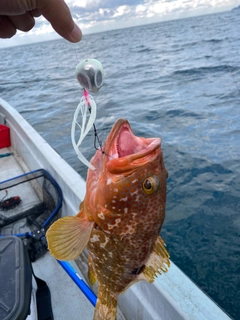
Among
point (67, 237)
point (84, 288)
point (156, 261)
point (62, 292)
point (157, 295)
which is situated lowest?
point (62, 292)

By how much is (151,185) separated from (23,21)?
1186 millimetres

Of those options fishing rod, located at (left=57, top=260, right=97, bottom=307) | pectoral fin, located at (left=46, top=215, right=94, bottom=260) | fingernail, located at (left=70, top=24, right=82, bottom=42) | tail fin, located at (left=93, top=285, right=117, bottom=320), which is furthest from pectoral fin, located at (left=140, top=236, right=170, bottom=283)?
fingernail, located at (left=70, top=24, right=82, bottom=42)

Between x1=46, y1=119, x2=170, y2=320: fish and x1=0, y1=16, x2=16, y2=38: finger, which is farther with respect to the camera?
x1=0, y1=16, x2=16, y2=38: finger

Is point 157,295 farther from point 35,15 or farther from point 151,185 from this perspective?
point 35,15

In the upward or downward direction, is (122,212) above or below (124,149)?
below

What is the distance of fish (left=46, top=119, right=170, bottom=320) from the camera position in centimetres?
158

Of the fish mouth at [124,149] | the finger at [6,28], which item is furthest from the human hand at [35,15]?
the fish mouth at [124,149]

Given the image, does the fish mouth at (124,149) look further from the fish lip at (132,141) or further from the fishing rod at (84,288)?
the fishing rod at (84,288)

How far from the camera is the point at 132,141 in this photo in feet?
5.32

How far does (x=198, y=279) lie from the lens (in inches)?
154

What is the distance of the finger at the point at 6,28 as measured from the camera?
179cm

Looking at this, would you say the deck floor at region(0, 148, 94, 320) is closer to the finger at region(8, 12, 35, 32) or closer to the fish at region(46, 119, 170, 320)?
the fish at region(46, 119, 170, 320)

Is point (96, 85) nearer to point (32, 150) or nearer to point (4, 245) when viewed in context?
point (4, 245)

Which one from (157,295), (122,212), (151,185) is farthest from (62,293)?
(151,185)
